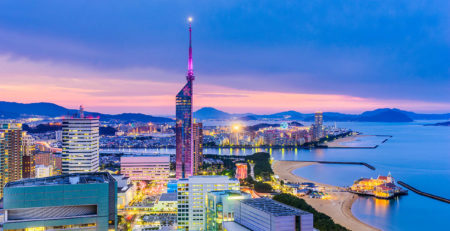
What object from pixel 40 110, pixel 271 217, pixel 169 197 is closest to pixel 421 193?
pixel 169 197

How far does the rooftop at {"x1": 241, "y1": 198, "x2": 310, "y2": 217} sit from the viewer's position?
23.9 ft

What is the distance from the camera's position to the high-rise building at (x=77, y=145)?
15875 mm

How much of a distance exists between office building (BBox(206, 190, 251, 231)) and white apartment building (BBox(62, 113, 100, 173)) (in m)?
7.81

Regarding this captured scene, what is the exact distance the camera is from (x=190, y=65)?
21.0 m

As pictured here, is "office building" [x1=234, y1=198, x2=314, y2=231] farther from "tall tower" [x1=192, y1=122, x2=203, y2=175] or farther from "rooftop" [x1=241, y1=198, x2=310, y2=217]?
"tall tower" [x1=192, y1=122, x2=203, y2=175]

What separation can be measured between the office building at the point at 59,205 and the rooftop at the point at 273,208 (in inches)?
122

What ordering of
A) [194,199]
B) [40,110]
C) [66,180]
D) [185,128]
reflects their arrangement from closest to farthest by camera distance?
1. [66,180]
2. [194,199]
3. [185,128]
4. [40,110]

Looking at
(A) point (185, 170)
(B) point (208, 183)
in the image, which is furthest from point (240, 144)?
(B) point (208, 183)

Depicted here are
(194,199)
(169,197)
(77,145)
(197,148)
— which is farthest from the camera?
(197,148)

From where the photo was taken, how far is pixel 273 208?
25.1 feet

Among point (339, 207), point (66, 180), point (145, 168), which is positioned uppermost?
point (66, 180)

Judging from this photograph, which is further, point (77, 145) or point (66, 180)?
point (77, 145)

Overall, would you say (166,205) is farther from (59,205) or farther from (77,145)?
(59,205)

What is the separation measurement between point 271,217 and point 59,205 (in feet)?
14.0
